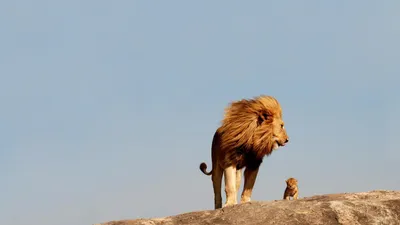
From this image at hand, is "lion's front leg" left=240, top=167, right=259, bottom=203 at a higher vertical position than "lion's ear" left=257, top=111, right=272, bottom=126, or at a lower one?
lower

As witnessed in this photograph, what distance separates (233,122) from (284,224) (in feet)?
11.0

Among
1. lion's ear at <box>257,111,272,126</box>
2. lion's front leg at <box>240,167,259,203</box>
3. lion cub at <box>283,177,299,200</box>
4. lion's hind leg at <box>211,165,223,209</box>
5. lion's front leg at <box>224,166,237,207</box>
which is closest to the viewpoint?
lion's front leg at <box>224,166,237,207</box>

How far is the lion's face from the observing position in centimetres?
1486

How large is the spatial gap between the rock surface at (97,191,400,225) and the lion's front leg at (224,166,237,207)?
4.90 feet

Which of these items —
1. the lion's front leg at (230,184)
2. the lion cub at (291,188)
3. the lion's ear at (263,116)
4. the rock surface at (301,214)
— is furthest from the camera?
the lion cub at (291,188)

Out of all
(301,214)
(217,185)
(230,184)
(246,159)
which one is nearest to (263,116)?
(246,159)

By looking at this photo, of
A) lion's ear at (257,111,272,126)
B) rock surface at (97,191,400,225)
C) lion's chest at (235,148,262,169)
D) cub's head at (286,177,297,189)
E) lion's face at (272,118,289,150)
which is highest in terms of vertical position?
lion's ear at (257,111,272,126)

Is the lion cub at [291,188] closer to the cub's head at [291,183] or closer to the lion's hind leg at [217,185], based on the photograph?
the cub's head at [291,183]

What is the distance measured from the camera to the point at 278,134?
14.9 m

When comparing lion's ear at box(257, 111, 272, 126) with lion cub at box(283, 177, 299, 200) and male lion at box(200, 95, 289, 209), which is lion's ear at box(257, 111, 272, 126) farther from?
lion cub at box(283, 177, 299, 200)

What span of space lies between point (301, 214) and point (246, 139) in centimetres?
275

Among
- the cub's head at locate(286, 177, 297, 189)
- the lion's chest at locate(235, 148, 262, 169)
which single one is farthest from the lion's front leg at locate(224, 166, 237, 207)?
the cub's head at locate(286, 177, 297, 189)

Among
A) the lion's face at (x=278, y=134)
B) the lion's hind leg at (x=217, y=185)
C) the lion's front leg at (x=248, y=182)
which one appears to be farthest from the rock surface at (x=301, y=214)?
the lion's hind leg at (x=217, y=185)

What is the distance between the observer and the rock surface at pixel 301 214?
1198 cm
